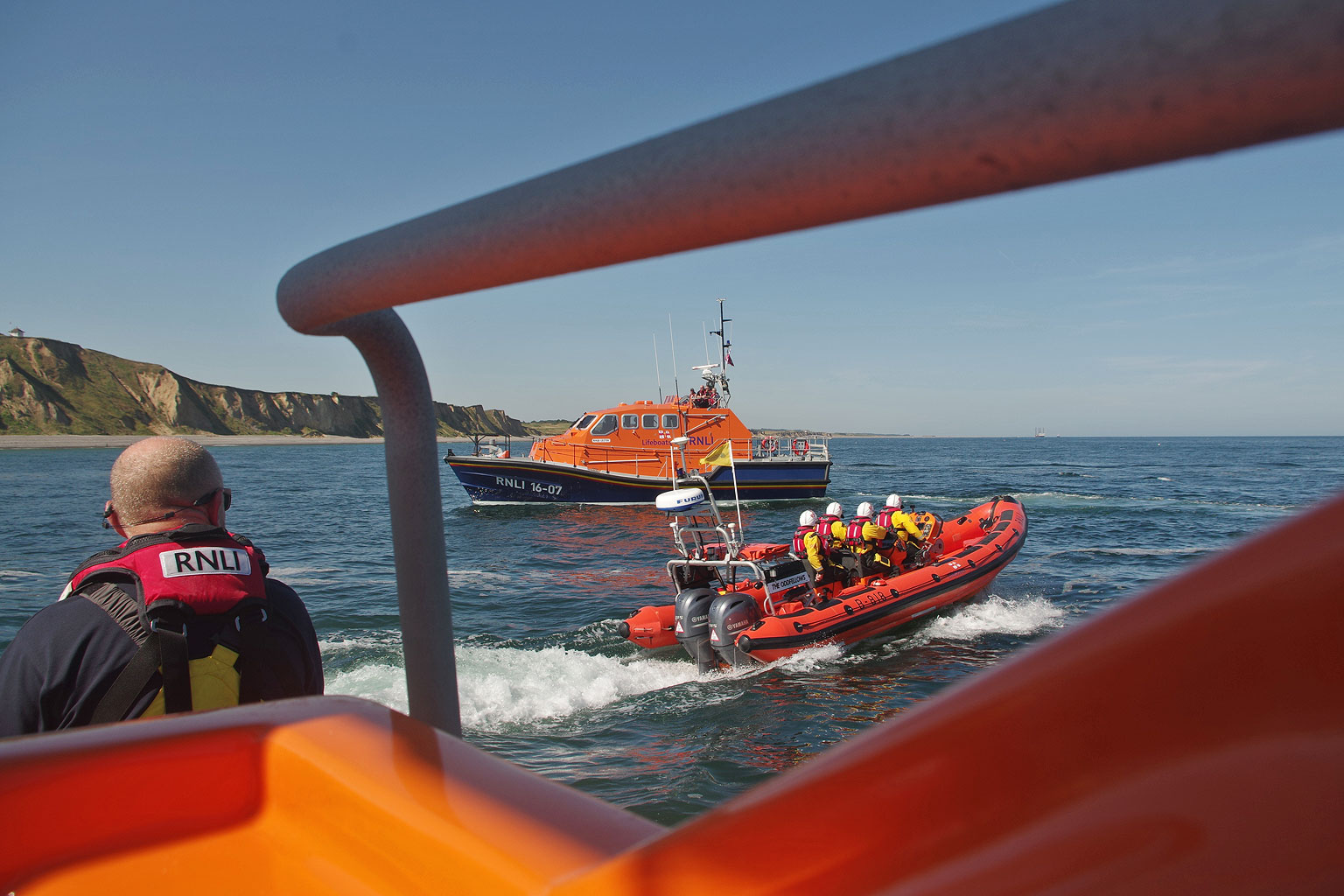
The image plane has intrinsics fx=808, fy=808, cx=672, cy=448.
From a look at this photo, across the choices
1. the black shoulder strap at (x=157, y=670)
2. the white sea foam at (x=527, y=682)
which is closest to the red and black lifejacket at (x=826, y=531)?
the white sea foam at (x=527, y=682)

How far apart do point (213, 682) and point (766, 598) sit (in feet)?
23.1

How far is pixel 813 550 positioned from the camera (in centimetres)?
944

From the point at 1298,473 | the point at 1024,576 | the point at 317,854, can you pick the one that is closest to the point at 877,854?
the point at 317,854

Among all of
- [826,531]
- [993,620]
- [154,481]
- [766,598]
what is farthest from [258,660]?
[993,620]

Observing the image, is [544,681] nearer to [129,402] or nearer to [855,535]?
[855,535]

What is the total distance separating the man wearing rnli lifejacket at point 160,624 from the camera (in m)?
1.72

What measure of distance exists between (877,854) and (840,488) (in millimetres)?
33219

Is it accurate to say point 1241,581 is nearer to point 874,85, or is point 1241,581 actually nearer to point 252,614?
point 874,85

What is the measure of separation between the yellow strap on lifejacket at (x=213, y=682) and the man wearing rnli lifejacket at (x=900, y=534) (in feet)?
28.3

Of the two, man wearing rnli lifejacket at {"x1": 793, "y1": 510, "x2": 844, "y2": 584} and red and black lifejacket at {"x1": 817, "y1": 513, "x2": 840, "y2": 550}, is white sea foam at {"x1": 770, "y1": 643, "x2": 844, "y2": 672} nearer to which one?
man wearing rnli lifejacket at {"x1": 793, "y1": 510, "x2": 844, "y2": 584}

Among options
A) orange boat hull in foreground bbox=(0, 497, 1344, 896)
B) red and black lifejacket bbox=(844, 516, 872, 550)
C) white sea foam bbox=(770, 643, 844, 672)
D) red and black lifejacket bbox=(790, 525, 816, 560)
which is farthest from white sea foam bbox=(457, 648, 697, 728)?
orange boat hull in foreground bbox=(0, 497, 1344, 896)

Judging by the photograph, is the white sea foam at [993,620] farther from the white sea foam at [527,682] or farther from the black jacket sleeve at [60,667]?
the black jacket sleeve at [60,667]

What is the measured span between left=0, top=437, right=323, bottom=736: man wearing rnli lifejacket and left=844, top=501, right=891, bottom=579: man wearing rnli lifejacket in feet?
26.8

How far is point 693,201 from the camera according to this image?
0.42 m
